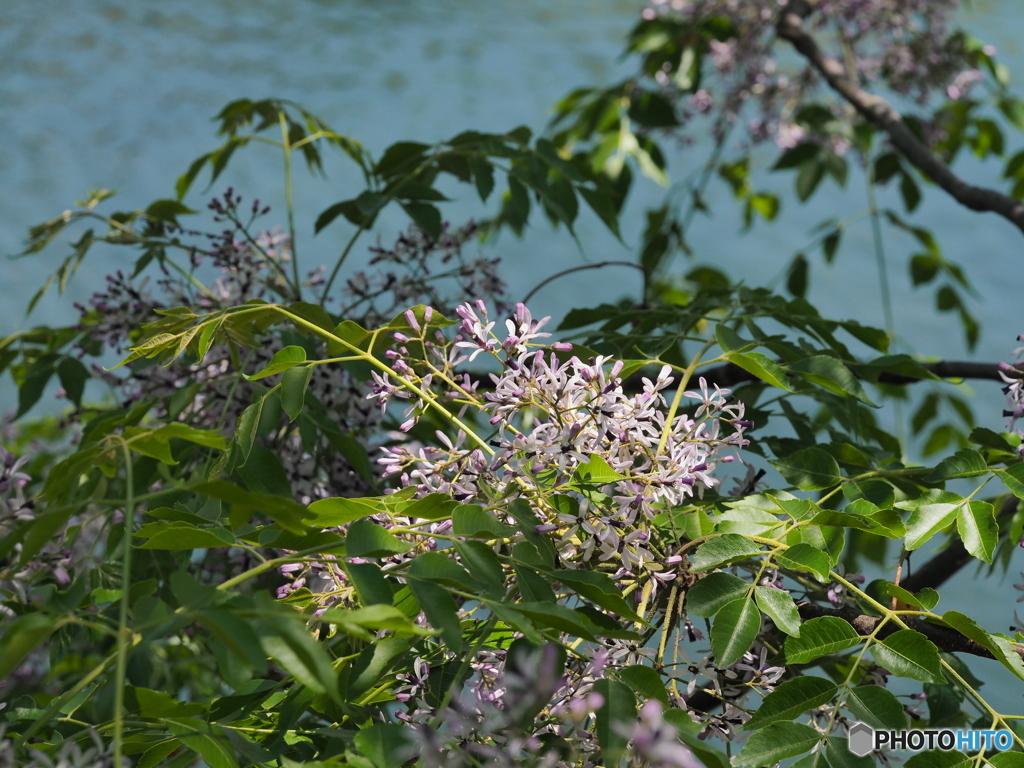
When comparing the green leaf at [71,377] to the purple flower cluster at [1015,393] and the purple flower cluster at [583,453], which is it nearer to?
the purple flower cluster at [583,453]

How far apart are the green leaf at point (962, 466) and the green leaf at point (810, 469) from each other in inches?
2.2

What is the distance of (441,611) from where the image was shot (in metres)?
0.36

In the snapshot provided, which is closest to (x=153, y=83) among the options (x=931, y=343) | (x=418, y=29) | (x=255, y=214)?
(x=418, y=29)

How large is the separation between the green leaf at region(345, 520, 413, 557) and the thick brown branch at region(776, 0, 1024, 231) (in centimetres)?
79

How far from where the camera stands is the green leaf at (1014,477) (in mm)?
457

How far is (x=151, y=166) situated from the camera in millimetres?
2754

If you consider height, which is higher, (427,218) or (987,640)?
(427,218)

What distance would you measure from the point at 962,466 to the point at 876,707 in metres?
0.17

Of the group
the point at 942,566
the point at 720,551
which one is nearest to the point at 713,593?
the point at 720,551

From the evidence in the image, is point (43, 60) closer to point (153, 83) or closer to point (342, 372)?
point (153, 83)

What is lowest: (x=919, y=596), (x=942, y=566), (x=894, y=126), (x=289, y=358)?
(x=942, y=566)

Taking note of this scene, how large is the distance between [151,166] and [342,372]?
232 cm

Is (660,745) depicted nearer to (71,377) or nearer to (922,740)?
(922,740)

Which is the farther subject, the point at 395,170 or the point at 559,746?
the point at 395,170
